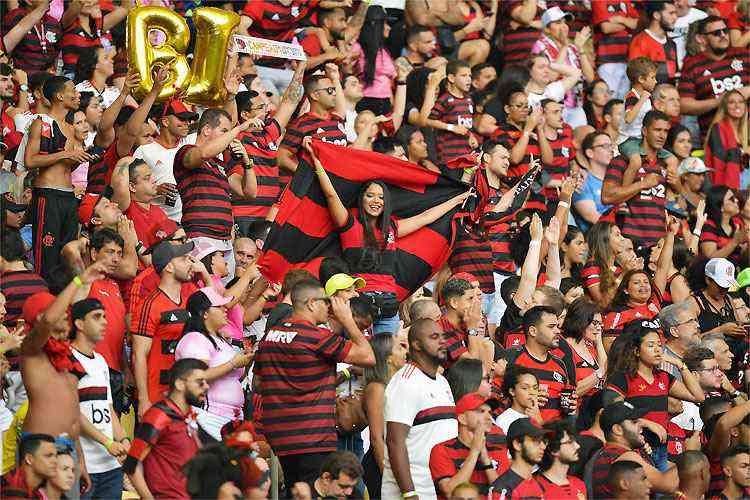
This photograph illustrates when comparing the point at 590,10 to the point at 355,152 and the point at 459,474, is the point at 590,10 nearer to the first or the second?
the point at 355,152

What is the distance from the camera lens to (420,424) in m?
8.12

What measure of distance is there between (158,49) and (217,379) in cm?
377

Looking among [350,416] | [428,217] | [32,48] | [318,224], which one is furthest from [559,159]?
[350,416]

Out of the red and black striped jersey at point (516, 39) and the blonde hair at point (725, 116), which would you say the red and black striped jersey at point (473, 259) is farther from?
the blonde hair at point (725, 116)

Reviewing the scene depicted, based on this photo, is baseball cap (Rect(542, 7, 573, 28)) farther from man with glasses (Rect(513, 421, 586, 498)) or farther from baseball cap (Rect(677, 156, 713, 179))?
man with glasses (Rect(513, 421, 586, 498))

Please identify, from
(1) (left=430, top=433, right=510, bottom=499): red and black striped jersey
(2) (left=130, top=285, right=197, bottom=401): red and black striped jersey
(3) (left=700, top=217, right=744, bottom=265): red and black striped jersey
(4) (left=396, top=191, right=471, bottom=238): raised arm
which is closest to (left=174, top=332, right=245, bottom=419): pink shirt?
(2) (left=130, top=285, right=197, bottom=401): red and black striped jersey

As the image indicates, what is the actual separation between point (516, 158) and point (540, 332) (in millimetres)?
3409

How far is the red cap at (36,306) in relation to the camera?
25.1 ft

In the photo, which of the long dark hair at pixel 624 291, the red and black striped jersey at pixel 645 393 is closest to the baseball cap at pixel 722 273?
the long dark hair at pixel 624 291

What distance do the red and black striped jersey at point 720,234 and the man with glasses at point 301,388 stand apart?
6377mm

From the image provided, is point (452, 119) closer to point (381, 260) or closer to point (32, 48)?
point (32, 48)

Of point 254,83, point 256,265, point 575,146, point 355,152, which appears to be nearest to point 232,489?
point 256,265

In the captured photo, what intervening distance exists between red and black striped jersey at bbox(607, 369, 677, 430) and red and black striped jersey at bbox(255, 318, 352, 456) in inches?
101

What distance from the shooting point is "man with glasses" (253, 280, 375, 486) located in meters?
7.85
